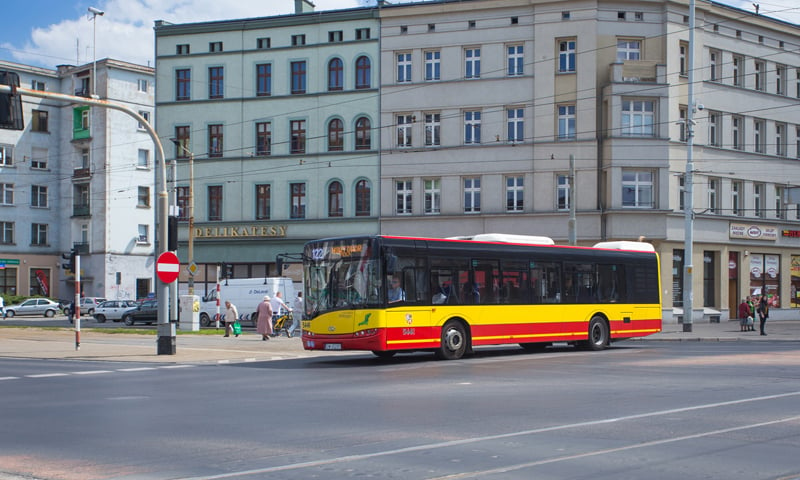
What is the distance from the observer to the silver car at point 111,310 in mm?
53438

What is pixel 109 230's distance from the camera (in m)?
72.2

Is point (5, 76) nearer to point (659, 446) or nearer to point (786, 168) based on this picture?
point (659, 446)

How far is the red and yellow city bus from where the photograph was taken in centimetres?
2081

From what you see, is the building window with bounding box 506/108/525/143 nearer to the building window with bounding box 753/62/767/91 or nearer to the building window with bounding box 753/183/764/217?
the building window with bounding box 753/183/764/217

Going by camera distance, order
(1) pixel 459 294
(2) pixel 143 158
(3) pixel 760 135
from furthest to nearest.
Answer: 1. (2) pixel 143 158
2. (3) pixel 760 135
3. (1) pixel 459 294

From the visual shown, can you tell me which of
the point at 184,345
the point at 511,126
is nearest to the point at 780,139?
the point at 511,126

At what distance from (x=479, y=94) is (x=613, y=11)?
7.44 meters

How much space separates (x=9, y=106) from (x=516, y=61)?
31.1 metres

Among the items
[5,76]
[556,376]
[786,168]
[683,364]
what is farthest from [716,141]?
[5,76]

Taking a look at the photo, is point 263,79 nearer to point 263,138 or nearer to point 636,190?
point 263,138

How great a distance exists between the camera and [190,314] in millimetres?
38156

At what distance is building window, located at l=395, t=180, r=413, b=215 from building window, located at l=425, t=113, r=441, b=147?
2.34 meters

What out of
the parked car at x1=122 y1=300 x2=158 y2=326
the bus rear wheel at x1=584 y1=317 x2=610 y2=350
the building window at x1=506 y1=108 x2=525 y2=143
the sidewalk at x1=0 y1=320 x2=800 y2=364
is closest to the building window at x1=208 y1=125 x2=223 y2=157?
the parked car at x1=122 y1=300 x2=158 y2=326

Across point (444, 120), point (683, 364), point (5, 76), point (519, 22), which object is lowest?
point (683, 364)
